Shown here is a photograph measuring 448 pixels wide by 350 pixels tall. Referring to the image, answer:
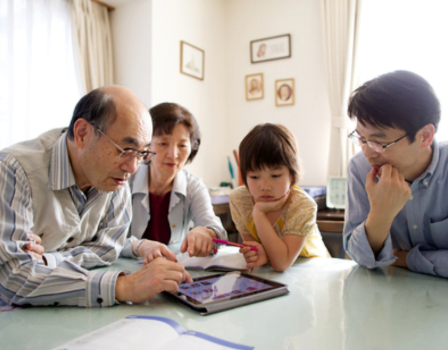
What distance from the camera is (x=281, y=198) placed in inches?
51.9

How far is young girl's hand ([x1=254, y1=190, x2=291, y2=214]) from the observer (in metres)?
1.29

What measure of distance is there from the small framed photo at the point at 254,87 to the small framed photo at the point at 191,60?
515mm

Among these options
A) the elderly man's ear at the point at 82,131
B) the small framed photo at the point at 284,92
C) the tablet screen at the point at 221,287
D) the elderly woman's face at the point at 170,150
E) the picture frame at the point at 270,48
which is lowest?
the tablet screen at the point at 221,287

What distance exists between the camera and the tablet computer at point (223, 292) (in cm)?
79

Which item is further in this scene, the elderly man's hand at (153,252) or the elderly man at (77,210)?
the elderly man's hand at (153,252)

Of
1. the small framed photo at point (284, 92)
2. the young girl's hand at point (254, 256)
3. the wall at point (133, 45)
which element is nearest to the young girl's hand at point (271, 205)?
the young girl's hand at point (254, 256)

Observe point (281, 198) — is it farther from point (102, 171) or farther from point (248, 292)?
point (102, 171)

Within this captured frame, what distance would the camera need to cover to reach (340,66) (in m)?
3.05

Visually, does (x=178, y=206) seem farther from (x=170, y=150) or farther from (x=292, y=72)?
(x=292, y=72)

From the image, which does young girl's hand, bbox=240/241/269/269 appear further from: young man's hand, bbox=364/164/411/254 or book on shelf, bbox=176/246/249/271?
young man's hand, bbox=364/164/411/254

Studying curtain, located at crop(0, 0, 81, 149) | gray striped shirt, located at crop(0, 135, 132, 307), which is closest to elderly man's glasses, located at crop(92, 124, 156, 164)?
gray striped shirt, located at crop(0, 135, 132, 307)

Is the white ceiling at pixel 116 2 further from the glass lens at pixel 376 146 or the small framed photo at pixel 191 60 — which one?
the glass lens at pixel 376 146

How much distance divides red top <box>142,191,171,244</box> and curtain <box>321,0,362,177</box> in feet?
6.12

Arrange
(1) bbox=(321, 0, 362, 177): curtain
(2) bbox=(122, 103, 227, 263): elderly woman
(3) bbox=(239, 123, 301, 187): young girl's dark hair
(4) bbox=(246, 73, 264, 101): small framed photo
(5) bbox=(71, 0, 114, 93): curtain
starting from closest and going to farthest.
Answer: (3) bbox=(239, 123, 301, 187): young girl's dark hair
(2) bbox=(122, 103, 227, 263): elderly woman
(5) bbox=(71, 0, 114, 93): curtain
(1) bbox=(321, 0, 362, 177): curtain
(4) bbox=(246, 73, 264, 101): small framed photo
